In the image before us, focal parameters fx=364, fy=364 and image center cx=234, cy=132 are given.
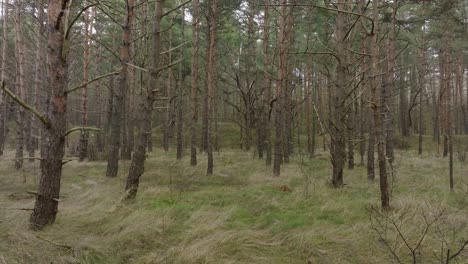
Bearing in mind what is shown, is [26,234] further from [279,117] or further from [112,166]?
[279,117]

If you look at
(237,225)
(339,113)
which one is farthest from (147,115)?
(339,113)

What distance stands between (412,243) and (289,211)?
2.28m

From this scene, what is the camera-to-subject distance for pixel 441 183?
393 inches

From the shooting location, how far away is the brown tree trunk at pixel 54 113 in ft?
15.7

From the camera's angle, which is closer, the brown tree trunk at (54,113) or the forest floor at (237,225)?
the forest floor at (237,225)

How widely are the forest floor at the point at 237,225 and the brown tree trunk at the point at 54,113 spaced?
417 millimetres

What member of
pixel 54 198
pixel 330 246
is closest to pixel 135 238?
pixel 54 198

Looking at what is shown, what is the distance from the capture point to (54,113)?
4.84m

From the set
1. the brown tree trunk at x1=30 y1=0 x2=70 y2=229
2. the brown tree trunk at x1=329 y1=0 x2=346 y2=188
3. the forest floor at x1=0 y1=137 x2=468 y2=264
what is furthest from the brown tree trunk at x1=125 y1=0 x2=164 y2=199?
the brown tree trunk at x1=329 y1=0 x2=346 y2=188

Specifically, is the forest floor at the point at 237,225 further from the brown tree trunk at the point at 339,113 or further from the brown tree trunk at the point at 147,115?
the brown tree trunk at the point at 147,115

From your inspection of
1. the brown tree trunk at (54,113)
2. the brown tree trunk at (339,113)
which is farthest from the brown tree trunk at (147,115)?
the brown tree trunk at (339,113)

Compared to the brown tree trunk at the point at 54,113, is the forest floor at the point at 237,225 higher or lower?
lower

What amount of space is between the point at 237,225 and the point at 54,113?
10.3 ft

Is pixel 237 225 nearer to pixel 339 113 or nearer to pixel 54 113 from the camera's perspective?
pixel 54 113
